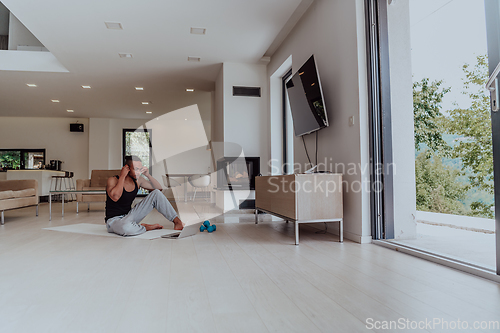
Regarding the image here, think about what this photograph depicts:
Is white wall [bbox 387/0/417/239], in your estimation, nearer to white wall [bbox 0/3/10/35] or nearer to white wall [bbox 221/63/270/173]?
white wall [bbox 221/63/270/173]

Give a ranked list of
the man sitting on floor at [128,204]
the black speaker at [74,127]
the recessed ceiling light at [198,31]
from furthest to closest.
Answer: the black speaker at [74,127], the recessed ceiling light at [198,31], the man sitting on floor at [128,204]

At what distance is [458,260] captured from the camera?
7.37 ft

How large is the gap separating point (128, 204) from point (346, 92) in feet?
9.02

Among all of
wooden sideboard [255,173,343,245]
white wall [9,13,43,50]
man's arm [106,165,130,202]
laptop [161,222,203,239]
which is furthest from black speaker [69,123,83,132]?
wooden sideboard [255,173,343,245]

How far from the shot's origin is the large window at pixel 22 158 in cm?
→ 1074

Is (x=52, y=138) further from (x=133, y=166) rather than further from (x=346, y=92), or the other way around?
(x=346, y=92)

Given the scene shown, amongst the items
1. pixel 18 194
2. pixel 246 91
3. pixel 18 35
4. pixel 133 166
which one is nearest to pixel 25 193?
pixel 18 194

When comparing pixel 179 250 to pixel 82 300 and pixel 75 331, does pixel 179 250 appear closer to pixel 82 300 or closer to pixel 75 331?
pixel 82 300

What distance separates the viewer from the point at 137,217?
3758 millimetres

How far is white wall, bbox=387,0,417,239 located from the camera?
317 cm

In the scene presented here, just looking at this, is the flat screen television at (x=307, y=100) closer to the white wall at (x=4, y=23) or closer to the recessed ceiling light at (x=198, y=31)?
the recessed ceiling light at (x=198, y=31)

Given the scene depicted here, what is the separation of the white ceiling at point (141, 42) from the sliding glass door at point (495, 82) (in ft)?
8.17

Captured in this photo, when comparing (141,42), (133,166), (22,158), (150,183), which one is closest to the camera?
(133,166)

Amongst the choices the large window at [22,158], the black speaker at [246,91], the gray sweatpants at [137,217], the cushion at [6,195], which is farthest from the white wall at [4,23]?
the large window at [22,158]
